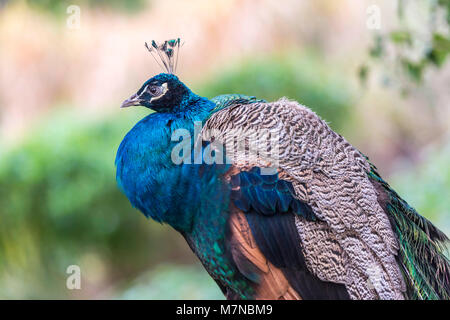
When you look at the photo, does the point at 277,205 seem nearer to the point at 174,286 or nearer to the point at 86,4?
the point at 174,286

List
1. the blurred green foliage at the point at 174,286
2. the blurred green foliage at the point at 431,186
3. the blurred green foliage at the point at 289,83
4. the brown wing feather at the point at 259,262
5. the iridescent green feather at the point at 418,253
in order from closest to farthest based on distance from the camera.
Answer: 1. the brown wing feather at the point at 259,262
2. the iridescent green feather at the point at 418,253
3. the blurred green foliage at the point at 431,186
4. the blurred green foliage at the point at 174,286
5. the blurred green foliage at the point at 289,83

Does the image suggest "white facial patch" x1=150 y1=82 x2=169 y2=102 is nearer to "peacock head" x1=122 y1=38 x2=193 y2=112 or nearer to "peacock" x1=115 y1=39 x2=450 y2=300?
"peacock head" x1=122 y1=38 x2=193 y2=112

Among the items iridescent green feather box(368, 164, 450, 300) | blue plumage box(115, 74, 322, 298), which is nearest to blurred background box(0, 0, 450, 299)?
iridescent green feather box(368, 164, 450, 300)

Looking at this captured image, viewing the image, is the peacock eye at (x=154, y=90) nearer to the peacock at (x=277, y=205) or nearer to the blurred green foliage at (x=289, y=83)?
the peacock at (x=277, y=205)

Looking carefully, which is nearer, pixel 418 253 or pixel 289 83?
pixel 418 253

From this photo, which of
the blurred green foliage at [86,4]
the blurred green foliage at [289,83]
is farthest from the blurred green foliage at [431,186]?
the blurred green foliage at [86,4]

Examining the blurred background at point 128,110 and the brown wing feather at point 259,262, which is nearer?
the brown wing feather at point 259,262

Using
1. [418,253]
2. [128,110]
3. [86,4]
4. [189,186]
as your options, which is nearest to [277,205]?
[189,186]
